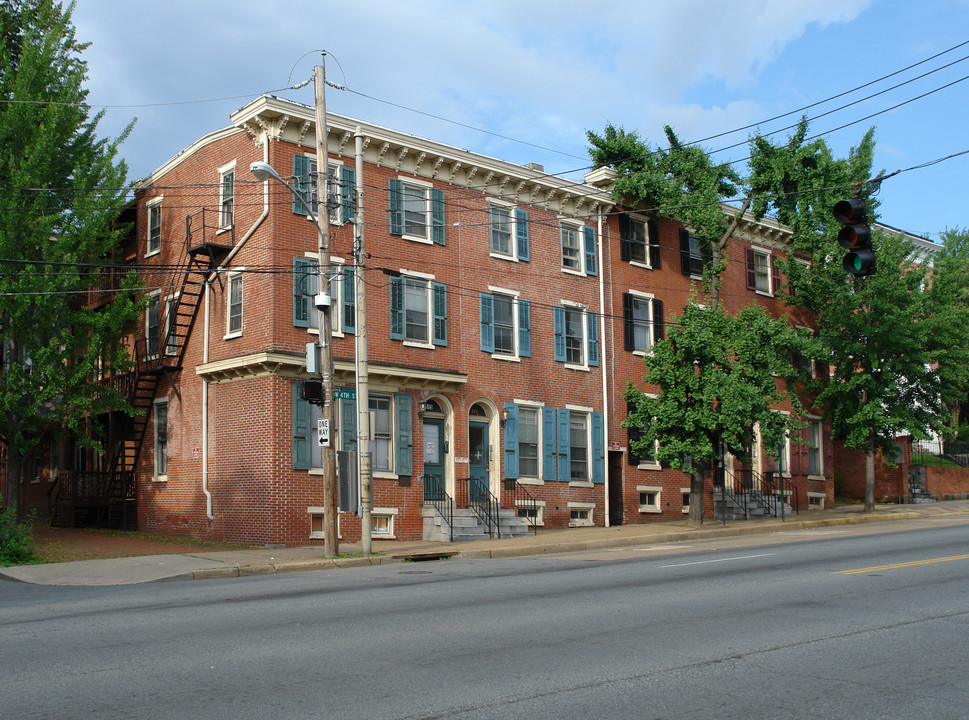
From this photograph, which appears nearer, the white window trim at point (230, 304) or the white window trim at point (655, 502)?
the white window trim at point (230, 304)

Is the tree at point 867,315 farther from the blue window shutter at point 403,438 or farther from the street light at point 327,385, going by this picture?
the street light at point 327,385

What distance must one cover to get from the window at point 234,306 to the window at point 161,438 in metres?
3.99

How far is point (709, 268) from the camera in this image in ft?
98.9

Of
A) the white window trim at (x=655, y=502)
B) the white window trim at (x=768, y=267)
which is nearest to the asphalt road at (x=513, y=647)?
the white window trim at (x=655, y=502)

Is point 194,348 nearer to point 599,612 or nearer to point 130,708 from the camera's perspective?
point 599,612

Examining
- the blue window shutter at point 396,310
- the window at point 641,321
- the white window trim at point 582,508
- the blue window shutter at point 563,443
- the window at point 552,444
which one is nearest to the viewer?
the blue window shutter at point 396,310

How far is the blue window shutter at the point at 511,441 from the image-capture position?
26469mm

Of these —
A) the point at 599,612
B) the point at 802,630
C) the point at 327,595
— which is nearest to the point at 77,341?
the point at 327,595

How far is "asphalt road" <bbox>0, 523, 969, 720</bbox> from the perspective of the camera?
6.48 metres

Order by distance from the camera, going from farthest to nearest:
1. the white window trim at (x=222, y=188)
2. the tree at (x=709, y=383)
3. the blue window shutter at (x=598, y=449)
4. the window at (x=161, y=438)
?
the blue window shutter at (x=598, y=449), the window at (x=161, y=438), the tree at (x=709, y=383), the white window trim at (x=222, y=188)

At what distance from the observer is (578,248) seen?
29531 mm

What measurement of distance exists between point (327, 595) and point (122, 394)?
16.1 metres

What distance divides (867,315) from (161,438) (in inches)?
907

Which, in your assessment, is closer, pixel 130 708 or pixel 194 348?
pixel 130 708
